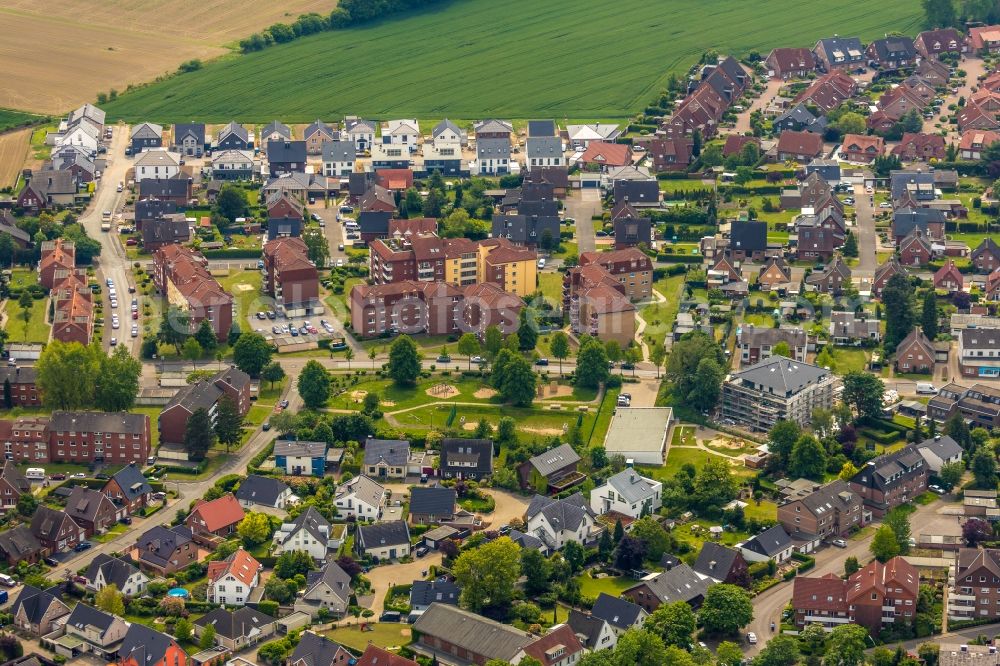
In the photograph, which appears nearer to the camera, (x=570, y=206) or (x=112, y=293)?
(x=112, y=293)

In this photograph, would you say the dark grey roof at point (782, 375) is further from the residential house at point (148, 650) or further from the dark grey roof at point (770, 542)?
the residential house at point (148, 650)

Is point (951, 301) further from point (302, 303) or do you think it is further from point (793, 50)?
point (793, 50)

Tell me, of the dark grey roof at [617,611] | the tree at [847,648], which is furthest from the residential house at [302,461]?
the tree at [847,648]

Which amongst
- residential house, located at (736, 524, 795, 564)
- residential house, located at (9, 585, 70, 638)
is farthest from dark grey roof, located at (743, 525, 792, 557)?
residential house, located at (9, 585, 70, 638)

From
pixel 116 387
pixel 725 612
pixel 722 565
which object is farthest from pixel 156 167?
pixel 725 612

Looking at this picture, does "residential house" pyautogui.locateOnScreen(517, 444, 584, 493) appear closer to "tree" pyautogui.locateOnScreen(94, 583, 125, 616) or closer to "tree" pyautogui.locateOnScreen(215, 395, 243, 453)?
"tree" pyautogui.locateOnScreen(215, 395, 243, 453)

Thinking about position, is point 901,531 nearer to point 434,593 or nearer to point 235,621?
point 434,593

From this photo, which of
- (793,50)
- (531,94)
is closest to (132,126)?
(531,94)
